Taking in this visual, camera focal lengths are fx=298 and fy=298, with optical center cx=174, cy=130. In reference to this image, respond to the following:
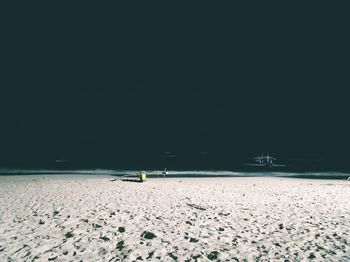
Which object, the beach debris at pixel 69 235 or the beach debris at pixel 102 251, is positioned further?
the beach debris at pixel 69 235

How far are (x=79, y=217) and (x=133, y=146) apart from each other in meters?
83.0

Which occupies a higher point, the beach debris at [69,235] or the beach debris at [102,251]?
the beach debris at [69,235]

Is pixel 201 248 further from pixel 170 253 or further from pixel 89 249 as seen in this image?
pixel 89 249

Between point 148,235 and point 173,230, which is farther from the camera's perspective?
point 173,230

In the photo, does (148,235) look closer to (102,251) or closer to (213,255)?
(102,251)

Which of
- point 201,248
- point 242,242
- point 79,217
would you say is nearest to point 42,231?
point 79,217

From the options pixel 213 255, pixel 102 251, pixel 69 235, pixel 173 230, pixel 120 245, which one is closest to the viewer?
pixel 213 255

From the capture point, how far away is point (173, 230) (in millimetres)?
7750

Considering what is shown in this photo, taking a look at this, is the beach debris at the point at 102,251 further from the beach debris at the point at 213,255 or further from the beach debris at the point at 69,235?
the beach debris at the point at 213,255

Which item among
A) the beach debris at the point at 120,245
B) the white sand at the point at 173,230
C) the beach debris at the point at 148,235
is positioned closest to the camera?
the white sand at the point at 173,230

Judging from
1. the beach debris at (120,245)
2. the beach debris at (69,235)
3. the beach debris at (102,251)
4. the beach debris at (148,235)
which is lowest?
the beach debris at (102,251)

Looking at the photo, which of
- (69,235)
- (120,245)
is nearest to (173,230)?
(120,245)

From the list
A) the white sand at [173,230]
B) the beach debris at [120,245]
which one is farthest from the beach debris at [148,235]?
the beach debris at [120,245]

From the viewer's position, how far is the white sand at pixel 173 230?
20.5 ft
